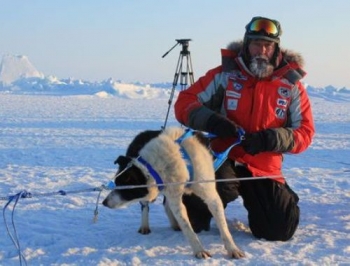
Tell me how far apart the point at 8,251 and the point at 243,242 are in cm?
133

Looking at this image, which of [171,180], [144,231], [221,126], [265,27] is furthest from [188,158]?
[265,27]

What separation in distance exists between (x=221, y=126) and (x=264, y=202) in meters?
0.61

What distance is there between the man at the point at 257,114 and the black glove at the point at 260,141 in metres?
0.02

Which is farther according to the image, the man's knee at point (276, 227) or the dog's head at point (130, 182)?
the man's knee at point (276, 227)

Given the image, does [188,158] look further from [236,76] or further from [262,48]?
[262,48]

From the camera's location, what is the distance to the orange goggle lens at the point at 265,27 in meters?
2.93

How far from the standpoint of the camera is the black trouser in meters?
2.90

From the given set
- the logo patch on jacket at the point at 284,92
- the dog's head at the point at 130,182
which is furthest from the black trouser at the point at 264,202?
the dog's head at the point at 130,182

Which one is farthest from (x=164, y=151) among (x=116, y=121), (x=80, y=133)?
(x=116, y=121)

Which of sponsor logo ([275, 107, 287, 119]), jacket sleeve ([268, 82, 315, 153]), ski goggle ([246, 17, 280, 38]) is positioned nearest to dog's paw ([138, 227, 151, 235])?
jacket sleeve ([268, 82, 315, 153])

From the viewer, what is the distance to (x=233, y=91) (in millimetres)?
3012

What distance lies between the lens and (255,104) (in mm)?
2953

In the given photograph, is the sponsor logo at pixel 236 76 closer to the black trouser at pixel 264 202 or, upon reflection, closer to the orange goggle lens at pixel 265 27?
the orange goggle lens at pixel 265 27

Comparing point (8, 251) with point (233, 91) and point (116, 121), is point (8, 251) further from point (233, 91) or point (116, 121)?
point (116, 121)
